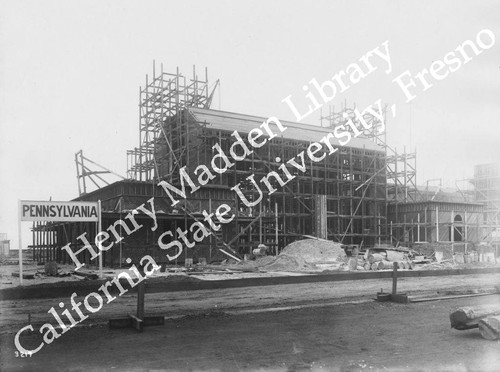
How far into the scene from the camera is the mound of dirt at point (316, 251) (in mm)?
30455

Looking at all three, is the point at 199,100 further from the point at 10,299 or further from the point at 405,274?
the point at 10,299

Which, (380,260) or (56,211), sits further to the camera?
(380,260)

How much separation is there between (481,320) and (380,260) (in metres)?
20.4

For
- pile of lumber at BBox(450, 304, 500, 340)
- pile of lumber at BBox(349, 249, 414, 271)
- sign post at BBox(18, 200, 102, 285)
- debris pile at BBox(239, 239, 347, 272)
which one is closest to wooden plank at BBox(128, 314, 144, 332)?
pile of lumber at BBox(450, 304, 500, 340)

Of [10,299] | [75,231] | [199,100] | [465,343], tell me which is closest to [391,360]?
[465,343]

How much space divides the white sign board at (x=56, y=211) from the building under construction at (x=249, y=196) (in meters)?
7.58

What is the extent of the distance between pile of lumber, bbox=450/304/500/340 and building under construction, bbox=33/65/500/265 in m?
20.6

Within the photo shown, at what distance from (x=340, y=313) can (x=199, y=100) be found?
107 ft

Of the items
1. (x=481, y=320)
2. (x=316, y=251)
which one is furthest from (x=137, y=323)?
(x=316, y=251)

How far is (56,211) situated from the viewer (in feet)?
63.5

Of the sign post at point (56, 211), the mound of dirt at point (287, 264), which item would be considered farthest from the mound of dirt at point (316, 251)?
the sign post at point (56, 211)

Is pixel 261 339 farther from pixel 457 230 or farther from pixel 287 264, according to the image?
pixel 457 230

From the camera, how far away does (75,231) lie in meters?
32.8

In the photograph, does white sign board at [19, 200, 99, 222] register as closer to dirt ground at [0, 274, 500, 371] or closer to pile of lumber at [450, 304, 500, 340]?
dirt ground at [0, 274, 500, 371]
